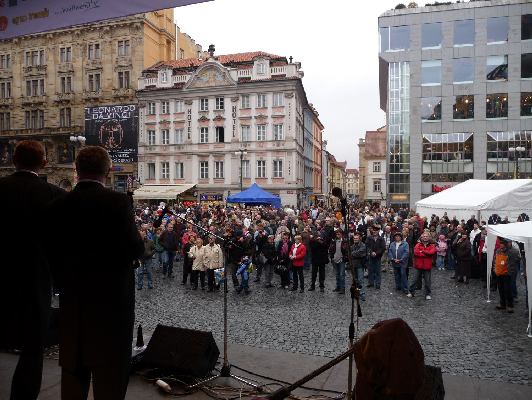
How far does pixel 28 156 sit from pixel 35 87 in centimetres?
5882

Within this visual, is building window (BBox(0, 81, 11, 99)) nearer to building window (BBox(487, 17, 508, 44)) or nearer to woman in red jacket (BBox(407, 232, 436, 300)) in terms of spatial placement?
building window (BBox(487, 17, 508, 44))

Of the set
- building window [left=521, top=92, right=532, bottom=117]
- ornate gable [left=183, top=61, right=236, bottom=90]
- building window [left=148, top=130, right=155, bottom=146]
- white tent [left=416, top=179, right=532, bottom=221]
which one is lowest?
white tent [left=416, top=179, right=532, bottom=221]

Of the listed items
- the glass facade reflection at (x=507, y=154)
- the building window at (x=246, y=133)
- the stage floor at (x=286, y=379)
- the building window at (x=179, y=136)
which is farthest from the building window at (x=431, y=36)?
the stage floor at (x=286, y=379)

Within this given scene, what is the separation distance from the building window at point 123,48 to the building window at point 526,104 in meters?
41.1

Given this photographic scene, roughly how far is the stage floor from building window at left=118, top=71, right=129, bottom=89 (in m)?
48.8

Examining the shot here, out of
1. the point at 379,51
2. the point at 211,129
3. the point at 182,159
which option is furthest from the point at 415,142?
the point at 182,159

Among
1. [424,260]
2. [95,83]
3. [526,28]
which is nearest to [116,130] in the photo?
[424,260]

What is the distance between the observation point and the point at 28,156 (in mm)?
3371

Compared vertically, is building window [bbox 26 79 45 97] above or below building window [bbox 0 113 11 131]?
above

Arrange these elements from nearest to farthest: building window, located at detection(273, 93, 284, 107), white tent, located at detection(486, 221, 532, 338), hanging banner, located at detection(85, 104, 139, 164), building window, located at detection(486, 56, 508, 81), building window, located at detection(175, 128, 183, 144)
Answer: white tent, located at detection(486, 221, 532, 338) < hanging banner, located at detection(85, 104, 139, 164) < building window, located at detection(486, 56, 508, 81) < building window, located at detection(273, 93, 284, 107) < building window, located at detection(175, 128, 183, 144)

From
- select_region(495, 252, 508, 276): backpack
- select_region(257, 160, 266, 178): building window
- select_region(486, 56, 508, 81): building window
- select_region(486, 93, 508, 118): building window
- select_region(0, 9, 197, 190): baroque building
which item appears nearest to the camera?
select_region(495, 252, 508, 276): backpack

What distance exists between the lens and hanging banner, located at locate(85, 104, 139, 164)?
21.3 m

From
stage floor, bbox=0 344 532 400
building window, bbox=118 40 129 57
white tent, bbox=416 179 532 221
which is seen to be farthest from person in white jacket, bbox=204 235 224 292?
building window, bbox=118 40 129 57

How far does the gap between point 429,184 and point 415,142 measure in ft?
13.9
